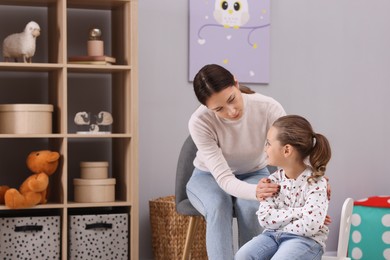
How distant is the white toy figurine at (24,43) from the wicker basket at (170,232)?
89 cm

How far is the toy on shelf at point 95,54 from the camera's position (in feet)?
9.91

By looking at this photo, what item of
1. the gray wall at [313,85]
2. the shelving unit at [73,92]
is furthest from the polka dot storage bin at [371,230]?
the shelving unit at [73,92]

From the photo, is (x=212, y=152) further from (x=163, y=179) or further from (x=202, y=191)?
(x=163, y=179)

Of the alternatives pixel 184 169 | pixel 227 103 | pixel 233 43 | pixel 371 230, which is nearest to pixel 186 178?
pixel 184 169

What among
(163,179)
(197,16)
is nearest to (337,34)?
(197,16)

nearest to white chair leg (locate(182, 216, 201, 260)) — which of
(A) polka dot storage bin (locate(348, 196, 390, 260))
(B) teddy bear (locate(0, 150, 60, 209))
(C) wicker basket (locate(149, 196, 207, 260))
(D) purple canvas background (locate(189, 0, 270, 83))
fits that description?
(C) wicker basket (locate(149, 196, 207, 260))

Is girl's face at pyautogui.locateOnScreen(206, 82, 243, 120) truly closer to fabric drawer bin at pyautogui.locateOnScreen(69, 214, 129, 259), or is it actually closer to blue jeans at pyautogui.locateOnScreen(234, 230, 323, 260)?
blue jeans at pyautogui.locateOnScreen(234, 230, 323, 260)

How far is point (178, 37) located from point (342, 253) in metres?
1.60

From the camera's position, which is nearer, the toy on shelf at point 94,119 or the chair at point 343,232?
the chair at point 343,232

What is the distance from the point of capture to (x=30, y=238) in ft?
9.50

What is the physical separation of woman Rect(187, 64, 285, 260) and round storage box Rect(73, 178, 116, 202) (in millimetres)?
501

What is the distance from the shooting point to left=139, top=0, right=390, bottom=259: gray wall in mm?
3445

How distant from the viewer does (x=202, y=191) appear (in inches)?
99.7

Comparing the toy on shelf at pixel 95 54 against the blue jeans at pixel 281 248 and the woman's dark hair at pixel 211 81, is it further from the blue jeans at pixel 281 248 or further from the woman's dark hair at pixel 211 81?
the blue jeans at pixel 281 248
